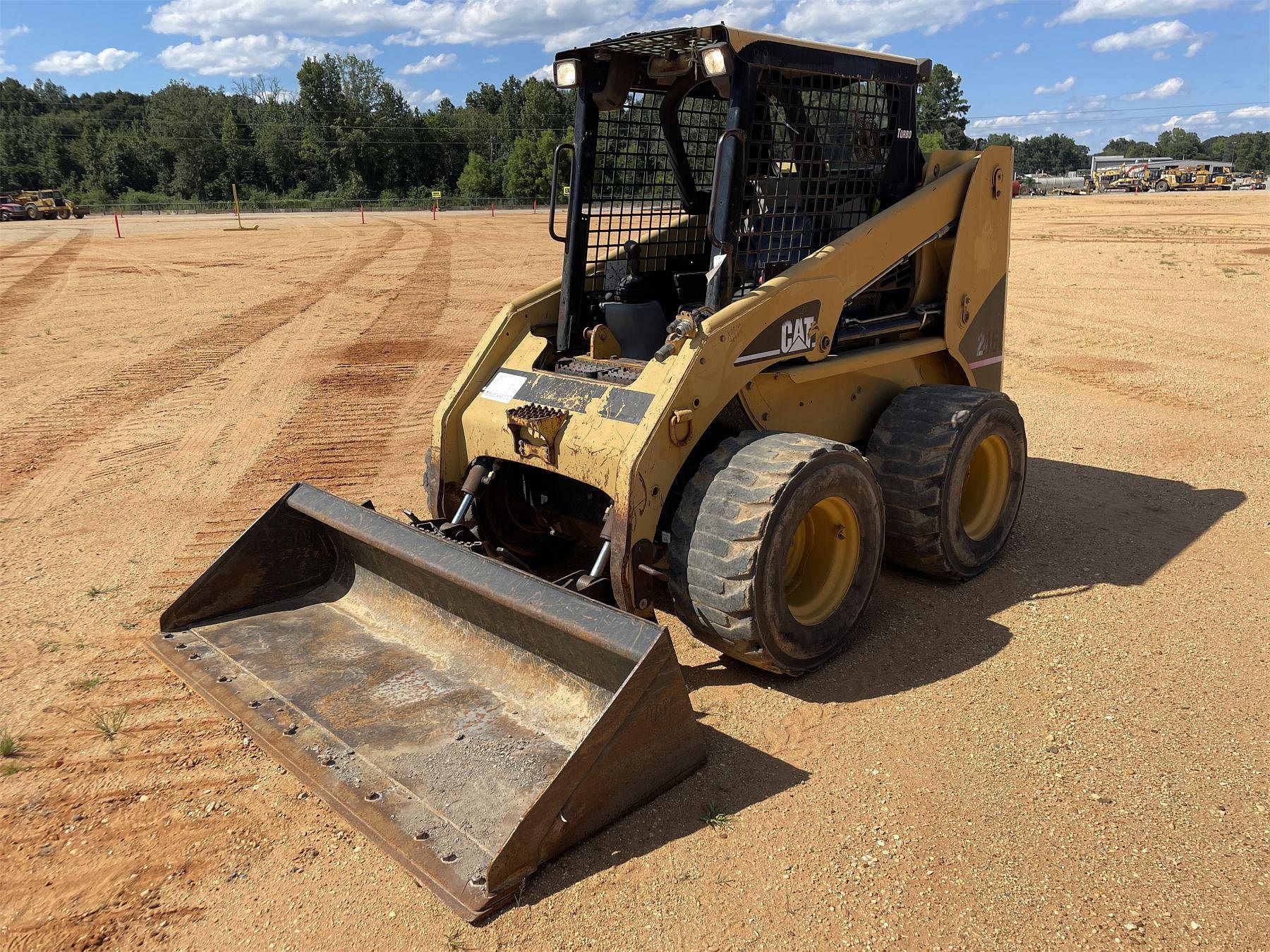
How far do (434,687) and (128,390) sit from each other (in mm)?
7482

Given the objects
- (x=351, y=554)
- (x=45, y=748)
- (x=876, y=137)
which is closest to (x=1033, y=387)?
(x=876, y=137)

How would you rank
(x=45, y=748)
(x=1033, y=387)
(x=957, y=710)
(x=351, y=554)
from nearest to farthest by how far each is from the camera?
1. (x=45, y=748)
2. (x=957, y=710)
3. (x=351, y=554)
4. (x=1033, y=387)

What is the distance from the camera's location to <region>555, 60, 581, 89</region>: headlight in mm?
4637

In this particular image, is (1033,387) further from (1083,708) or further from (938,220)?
(1083,708)

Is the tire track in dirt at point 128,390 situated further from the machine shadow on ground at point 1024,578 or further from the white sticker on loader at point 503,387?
the machine shadow on ground at point 1024,578

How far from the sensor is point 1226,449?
7.46 m

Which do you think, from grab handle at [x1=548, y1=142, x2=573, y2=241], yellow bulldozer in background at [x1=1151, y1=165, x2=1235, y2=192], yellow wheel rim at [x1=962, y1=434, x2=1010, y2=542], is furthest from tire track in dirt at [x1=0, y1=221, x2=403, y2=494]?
yellow bulldozer in background at [x1=1151, y1=165, x2=1235, y2=192]

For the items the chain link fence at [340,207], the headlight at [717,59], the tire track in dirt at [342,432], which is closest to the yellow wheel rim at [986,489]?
the headlight at [717,59]

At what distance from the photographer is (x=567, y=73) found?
4.68 metres

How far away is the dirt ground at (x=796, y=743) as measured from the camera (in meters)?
2.82

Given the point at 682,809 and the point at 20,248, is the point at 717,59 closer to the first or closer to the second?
the point at 682,809

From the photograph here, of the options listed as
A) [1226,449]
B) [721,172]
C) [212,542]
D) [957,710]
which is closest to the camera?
[957,710]

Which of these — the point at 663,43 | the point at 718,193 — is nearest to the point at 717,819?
the point at 718,193

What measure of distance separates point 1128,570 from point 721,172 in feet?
10.7
